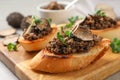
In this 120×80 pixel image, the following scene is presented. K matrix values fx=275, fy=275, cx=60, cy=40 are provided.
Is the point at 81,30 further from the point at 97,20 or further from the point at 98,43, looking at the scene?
the point at 97,20

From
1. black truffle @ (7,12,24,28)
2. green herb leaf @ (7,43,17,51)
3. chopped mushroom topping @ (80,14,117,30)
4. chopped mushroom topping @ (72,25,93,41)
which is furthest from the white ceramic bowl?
chopped mushroom topping @ (72,25,93,41)

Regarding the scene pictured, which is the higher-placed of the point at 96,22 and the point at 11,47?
the point at 96,22

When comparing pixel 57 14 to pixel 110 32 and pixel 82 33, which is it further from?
pixel 82 33

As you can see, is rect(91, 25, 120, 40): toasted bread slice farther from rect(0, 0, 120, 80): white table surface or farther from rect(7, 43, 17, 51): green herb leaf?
rect(0, 0, 120, 80): white table surface

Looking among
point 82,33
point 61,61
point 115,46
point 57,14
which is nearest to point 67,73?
point 61,61

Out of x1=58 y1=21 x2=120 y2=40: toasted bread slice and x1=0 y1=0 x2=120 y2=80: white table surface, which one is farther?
x1=0 y1=0 x2=120 y2=80: white table surface

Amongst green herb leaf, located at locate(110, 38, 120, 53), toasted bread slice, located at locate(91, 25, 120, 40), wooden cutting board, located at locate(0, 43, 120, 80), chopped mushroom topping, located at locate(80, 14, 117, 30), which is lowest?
wooden cutting board, located at locate(0, 43, 120, 80)
